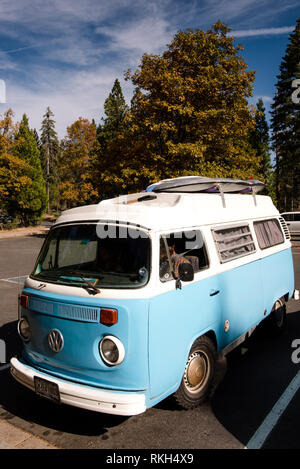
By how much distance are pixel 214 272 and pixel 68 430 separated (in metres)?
2.34

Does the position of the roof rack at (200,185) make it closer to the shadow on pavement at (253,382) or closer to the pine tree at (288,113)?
the shadow on pavement at (253,382)

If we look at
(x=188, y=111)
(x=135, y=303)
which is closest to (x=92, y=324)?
(x=135, y=303)

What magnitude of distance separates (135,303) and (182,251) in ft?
4.22

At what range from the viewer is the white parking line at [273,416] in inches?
137

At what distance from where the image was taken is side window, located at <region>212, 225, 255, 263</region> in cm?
459

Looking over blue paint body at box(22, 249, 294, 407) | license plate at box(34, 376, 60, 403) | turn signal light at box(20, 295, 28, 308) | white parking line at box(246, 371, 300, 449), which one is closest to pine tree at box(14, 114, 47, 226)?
turn signal light at box(20, 295, 28, 308)

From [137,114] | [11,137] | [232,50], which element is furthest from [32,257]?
[11,137]

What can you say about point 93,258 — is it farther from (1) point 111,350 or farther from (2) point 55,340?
(1) point 111,350

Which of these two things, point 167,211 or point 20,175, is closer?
point 167,211

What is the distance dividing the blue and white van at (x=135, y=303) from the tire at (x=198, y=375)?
1 cm

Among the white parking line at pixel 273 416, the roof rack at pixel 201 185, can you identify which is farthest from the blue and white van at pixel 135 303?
the white parking line at pixel 273 416

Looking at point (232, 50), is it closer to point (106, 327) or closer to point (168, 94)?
point (168, 94)

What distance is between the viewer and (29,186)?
118 ft

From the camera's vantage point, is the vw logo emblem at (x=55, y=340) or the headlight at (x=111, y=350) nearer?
the headlight at (x=111, y=350)
